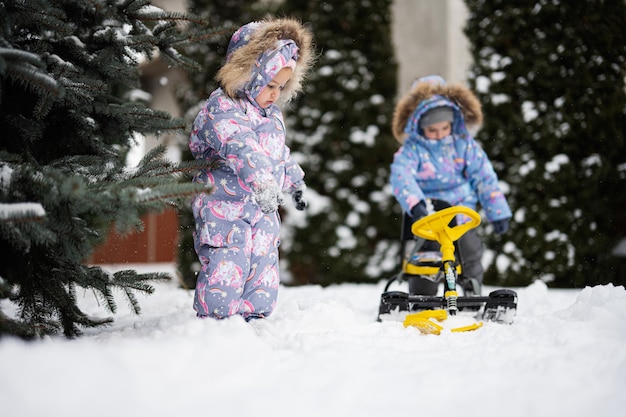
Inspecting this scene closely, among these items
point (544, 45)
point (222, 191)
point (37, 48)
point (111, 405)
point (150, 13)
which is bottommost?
point (111, 405)

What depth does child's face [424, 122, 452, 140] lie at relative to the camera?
14.7ft

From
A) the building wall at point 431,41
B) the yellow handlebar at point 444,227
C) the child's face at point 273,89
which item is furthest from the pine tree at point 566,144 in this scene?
the child's face at point 273,89

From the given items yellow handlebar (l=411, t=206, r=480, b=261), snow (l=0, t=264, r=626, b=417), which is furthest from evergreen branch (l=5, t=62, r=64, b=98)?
yellow handlebar (l=411, t=206, r=480, b=261)

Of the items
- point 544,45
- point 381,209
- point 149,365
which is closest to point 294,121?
point 381,209

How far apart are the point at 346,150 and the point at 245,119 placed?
13.2 feet

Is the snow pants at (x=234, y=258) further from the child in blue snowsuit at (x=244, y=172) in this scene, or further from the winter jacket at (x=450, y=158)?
the winter jacket at (x=450, y=158)

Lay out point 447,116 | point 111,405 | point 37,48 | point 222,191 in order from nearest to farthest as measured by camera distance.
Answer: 1. point 111,405
2. point 37,48
3. point 222,191
4. point 447,116

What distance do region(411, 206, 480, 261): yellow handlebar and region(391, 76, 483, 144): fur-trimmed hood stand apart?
101 centimetres

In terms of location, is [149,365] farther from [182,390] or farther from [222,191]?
[222,191]

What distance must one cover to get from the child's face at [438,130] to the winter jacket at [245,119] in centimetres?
140

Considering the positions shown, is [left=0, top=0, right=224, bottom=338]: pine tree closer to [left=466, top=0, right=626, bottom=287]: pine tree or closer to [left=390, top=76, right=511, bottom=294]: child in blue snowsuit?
[left=390, top=76, right=511, bottom=294]: child in blue snowsuit

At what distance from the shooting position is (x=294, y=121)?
23.6 ft

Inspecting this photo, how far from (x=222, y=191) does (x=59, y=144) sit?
769mm

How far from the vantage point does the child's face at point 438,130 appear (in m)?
4.49
